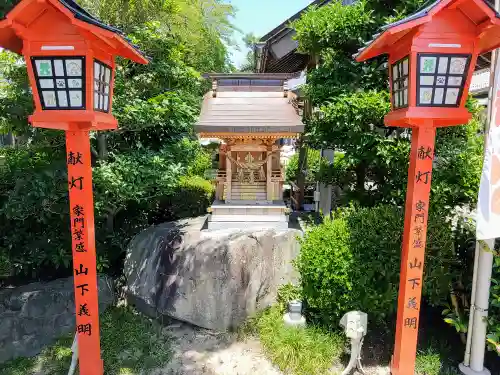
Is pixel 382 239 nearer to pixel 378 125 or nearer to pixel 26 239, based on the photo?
pixel 378 125

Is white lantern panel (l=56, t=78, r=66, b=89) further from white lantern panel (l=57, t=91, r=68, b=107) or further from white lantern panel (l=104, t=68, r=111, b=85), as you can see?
white lantern panel (l=104, t=68, r=111, b=85)

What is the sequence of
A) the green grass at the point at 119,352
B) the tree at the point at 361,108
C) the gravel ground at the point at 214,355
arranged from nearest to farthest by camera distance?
1. the gravel ground at the point at 214,355
2. the green grass at the point at 119,352
3. the tree at the point at 361,108

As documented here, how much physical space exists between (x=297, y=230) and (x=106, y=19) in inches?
253

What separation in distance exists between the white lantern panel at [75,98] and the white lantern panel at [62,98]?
2.3 inches

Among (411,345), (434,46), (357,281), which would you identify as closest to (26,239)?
(357,281)

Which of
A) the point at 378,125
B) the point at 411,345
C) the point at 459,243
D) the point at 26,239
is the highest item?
the point at 378,125

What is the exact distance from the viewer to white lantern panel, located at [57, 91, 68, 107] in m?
4.04

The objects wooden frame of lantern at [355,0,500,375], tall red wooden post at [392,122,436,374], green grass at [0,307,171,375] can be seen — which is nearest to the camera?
wooden frame of lantern at [355,0,500,375]

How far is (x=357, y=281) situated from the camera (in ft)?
17.3

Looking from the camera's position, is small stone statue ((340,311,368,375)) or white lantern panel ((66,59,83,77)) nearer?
white lantern panel ((66,59,83,77))

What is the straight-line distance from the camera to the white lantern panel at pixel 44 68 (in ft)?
13.0

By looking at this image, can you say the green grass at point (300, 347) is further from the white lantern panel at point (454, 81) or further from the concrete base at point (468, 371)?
the white lantern panel at point (454, 81)

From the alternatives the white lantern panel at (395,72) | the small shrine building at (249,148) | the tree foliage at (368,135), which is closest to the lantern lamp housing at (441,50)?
the white lantern panel at (395,72)

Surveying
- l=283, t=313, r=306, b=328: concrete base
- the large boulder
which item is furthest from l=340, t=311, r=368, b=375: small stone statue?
the large boulder
